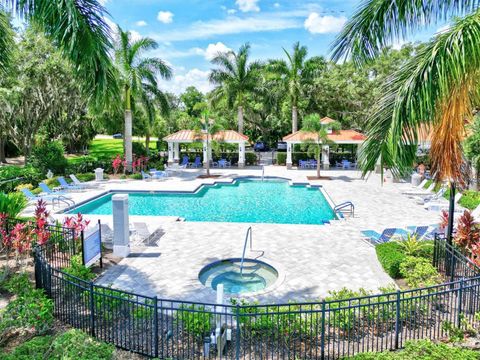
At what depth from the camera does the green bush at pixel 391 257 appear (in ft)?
31.3

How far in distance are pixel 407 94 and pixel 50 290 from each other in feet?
24.0

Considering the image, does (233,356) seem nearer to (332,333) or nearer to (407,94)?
(332,333)

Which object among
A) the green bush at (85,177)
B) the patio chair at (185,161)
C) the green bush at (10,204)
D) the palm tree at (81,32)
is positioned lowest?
the green bush at (85,177)

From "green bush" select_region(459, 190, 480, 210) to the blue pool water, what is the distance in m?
5.74

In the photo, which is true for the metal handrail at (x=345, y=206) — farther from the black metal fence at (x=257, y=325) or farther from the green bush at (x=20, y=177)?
the green bush at (x=20, y=177)

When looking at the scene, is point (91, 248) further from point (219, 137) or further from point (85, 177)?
point (219, 137)

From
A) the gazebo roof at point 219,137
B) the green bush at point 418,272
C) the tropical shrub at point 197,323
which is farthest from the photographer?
the gazebo roof at point 219,137

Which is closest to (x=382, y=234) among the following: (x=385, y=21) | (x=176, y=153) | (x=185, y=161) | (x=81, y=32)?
(x=385, y=21)

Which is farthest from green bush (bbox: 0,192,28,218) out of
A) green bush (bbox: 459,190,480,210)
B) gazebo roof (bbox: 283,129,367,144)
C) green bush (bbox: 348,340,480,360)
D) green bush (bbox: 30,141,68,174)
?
gazebo roof (bbox: 283,129,367,144)

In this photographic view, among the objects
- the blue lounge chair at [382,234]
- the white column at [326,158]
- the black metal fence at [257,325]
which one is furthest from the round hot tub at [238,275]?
the white column at [326,158]

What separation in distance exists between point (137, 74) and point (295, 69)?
16.0m

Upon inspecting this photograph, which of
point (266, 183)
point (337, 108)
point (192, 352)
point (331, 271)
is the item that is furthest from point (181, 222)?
point (337, 108)

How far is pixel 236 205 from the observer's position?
20297 mm

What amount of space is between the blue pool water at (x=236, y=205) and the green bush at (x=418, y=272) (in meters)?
6.55
